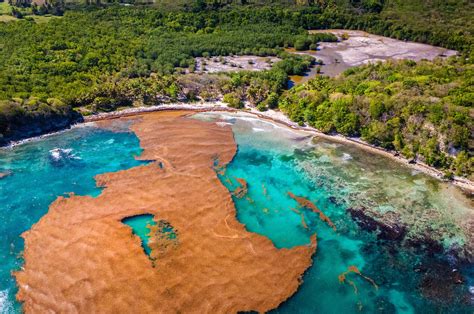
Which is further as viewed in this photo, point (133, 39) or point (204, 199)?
point (133, 39)

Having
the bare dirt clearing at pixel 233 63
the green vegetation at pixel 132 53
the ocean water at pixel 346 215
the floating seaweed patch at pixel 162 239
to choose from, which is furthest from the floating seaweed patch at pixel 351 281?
the bare dirt clearing at pixel 233 63

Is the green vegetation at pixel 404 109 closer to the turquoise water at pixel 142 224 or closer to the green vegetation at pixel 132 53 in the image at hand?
the green vegetation at pixel 132 53

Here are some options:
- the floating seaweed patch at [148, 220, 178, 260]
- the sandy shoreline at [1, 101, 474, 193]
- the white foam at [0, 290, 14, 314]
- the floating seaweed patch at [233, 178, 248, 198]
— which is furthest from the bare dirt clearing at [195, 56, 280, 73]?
the white foam at [0, 290, 14, 314]

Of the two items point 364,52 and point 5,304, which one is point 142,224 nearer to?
point 5,304

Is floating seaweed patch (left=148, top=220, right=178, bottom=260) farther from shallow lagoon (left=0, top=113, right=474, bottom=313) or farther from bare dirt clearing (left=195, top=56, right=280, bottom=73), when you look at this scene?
bare dirt clearing (left=195, top=56, right=280, bottom=73)

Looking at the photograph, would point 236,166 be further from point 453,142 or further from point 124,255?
point 453,142

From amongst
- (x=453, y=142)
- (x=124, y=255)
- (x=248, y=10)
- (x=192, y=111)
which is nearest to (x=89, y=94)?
(x=192, y=111)

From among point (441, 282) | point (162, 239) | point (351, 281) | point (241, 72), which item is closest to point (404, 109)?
point (441, 282)
